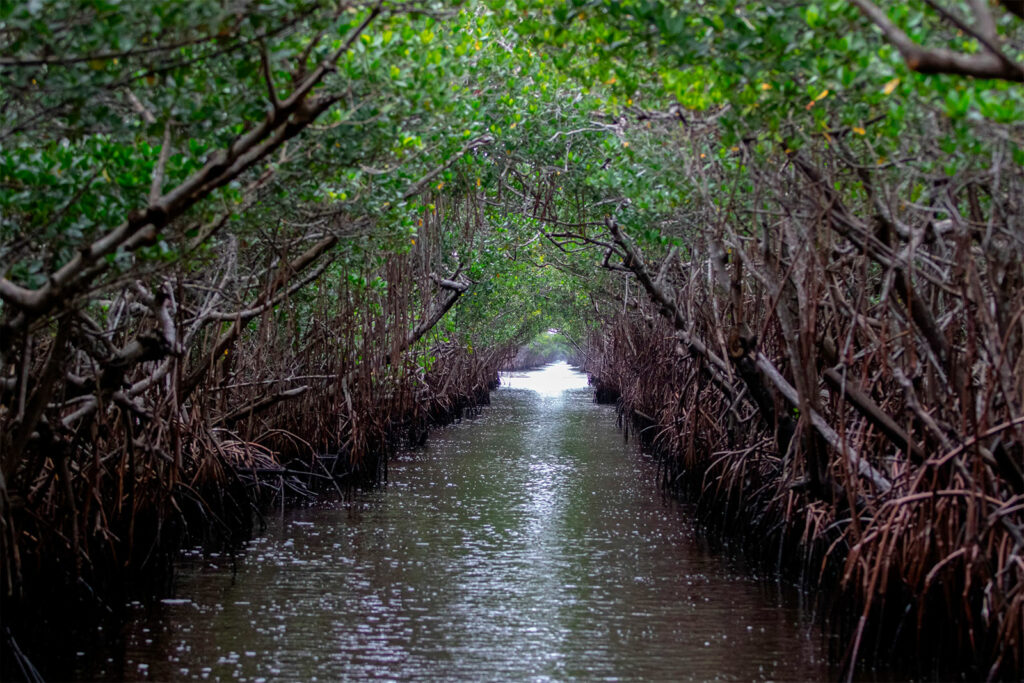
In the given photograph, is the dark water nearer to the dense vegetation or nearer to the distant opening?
the dense vegetation

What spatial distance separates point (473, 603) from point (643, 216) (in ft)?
15.0

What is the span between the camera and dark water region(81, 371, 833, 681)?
5.95 meters

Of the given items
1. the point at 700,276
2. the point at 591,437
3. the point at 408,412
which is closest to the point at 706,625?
the point at 700,276

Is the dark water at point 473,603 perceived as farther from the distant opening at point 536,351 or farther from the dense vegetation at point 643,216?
the distant opening at point 536,351

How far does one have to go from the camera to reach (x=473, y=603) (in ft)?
24.0

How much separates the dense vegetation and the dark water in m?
0.59

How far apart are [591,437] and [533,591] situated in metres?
12.4

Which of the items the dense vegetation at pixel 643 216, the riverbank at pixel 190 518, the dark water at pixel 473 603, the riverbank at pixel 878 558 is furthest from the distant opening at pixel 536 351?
the dense vegetation at pixel 643 216

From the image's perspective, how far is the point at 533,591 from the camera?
767cm

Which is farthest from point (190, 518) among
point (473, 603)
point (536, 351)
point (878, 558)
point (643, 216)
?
point (536, 351)

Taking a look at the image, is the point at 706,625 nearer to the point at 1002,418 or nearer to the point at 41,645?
the point at 1002,418

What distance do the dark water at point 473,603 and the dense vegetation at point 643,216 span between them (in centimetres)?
59

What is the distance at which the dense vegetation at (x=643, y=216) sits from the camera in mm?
4324

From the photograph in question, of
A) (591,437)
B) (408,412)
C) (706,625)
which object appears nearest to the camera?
(706,625)
